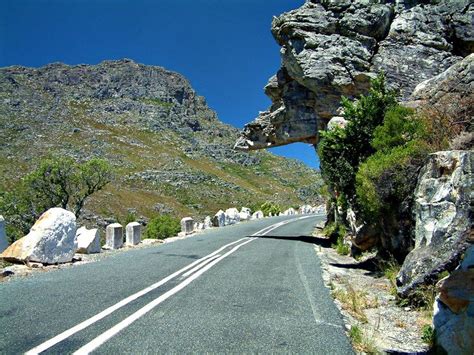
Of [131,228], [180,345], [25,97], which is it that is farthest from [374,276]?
[25,97]

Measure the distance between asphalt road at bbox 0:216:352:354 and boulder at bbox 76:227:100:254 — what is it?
11.2 ft

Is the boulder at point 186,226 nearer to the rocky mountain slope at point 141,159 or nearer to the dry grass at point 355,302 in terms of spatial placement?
the dry grass at point 355,302

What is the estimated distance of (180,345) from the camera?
4.51 metres

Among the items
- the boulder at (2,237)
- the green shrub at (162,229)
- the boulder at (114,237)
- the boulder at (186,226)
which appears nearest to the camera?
the boulder at (2,237)

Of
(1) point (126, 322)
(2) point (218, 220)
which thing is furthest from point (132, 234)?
(2) point (218, 220)

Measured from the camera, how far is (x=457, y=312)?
4.34 metres

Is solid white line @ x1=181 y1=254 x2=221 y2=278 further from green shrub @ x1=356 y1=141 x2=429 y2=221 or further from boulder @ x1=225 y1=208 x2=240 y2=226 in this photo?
boulder @ x1=225 y1=208 x2=240 y2=226

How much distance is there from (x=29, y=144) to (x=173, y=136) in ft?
231

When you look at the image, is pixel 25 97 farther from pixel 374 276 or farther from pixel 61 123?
pixel 374 276

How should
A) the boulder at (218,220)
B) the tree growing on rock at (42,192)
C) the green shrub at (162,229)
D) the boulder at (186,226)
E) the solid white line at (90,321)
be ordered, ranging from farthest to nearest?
the green shrub at (162,229) < the tree growing on rock at (42,192) < the boulder at (218,220) < the boulder at (186,226) < the solid white line at (90,321)

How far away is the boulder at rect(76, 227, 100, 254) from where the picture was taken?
12953 mm

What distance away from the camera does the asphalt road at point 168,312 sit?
14.9ft

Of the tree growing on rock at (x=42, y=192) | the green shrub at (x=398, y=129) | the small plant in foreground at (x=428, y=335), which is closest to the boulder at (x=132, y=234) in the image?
the green shrub at (x=398, y=129)

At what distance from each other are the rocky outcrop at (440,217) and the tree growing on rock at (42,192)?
37.2 metres
